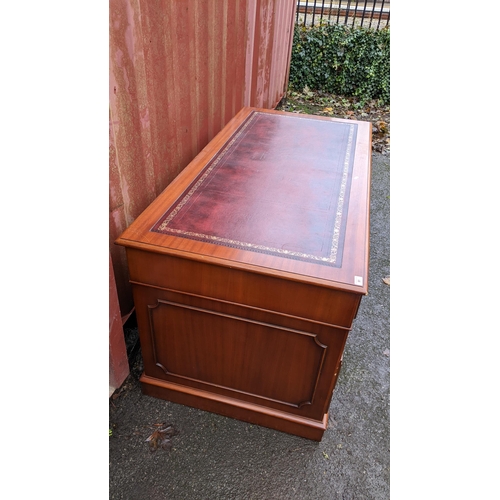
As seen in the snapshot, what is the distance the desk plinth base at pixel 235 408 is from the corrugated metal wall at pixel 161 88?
41 cm

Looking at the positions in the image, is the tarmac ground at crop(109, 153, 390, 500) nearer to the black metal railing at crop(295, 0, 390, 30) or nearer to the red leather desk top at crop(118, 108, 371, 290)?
the red leather desk top at crop(118, 108, 371, 290)

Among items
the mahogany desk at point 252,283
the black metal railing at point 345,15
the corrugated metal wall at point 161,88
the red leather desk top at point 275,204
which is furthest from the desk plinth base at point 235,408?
the black metal railing at point 345,15

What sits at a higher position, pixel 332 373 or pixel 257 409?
pixel 332 373

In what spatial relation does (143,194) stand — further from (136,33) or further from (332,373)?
(332,373)

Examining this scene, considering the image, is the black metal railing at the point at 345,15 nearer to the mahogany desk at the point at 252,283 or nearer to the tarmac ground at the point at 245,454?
the mahogany desk at the point at 252,283

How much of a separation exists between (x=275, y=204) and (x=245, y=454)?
41.4 inches

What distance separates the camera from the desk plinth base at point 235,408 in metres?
1.67

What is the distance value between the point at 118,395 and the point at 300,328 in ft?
3.24

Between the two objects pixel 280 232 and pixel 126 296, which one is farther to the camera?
pixel 126 296

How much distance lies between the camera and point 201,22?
206 centimetres

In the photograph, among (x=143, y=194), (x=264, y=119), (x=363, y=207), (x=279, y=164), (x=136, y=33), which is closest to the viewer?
(x=136, y=33)

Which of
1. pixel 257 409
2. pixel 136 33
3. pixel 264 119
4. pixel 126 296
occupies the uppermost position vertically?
pixel 136 33

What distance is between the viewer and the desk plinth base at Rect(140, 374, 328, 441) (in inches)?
65.9

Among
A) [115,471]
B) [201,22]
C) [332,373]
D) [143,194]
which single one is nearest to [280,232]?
[332,373]
